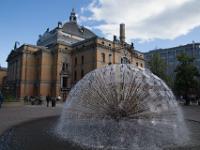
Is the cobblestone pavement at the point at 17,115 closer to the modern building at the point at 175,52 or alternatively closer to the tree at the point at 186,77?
the tree at the point at 186,77

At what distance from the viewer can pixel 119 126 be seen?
8.83 meters

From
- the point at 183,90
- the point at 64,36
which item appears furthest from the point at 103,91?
the point at 64,36

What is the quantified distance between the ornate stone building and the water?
131 feet

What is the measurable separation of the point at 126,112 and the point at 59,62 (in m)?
45.7

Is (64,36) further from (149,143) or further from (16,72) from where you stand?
(149,143)

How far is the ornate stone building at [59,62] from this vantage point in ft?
169

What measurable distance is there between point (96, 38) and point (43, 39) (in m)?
21.0

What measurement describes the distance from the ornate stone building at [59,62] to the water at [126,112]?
40.0 m

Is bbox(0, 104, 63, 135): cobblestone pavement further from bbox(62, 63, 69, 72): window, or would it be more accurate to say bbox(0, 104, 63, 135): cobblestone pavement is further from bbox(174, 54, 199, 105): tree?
bbox(62, 63, 69, 72): window

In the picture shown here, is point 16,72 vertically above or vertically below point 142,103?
above

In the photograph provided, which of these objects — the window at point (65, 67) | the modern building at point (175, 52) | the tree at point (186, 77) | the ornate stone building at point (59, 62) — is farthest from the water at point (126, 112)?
the modern building at point (175, 52)

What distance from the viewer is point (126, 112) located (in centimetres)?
873

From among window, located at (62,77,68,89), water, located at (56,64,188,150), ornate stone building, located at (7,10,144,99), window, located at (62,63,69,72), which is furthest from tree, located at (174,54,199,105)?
water, located at (56,64,188,150)

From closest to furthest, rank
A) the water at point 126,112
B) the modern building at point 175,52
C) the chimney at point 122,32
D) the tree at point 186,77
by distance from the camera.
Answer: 1. the water at point 126,112
2. the tree at point 186,77
3. the chimney at point 122,32
4. the modern building at point 175,52
